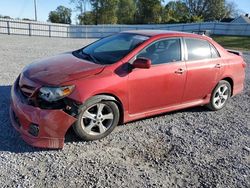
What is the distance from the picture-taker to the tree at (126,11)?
214 ft

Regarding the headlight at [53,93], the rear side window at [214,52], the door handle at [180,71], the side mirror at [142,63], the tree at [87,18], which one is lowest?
the headlight at [53,93]

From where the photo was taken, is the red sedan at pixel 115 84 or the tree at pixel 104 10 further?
the tree at pixel 104 10

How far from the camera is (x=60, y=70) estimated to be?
13.0ft

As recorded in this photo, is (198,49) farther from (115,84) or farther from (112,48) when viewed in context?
(115,84)

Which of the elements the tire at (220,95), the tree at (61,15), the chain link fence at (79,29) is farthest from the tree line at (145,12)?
the tire at (220,95)

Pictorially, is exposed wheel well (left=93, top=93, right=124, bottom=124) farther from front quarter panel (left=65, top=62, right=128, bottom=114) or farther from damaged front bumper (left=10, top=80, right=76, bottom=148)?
damaged front bumper (left=10, top=80, right=76, bottom=148)

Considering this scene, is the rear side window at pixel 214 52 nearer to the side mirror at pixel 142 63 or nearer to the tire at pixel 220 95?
the tire at pixel 220 95

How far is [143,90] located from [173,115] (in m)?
1.20

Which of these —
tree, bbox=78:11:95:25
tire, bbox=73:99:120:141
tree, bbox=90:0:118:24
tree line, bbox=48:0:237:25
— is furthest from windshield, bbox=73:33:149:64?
tree, bbox=78:11:95:25

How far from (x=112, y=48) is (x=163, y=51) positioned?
0.96 metres

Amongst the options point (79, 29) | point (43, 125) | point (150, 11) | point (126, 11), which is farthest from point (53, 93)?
point (126, 11)

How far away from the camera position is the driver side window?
14.6ft

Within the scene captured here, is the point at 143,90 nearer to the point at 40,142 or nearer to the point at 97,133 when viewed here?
the point at 97,133

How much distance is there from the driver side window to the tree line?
4759 cm
